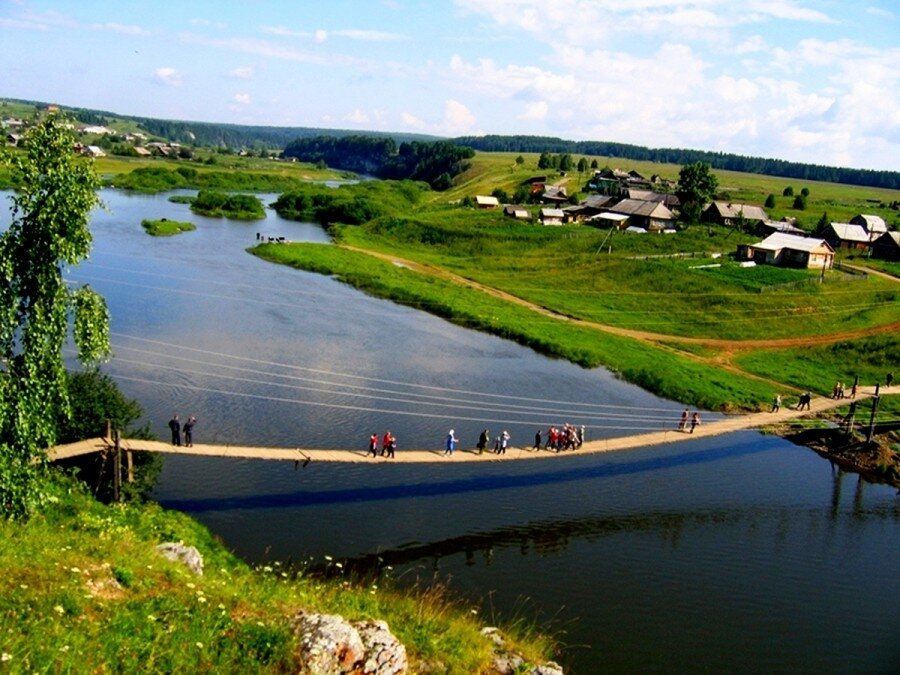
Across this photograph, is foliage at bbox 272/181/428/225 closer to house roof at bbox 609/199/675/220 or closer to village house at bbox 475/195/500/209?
village house at bbox 475/195/500/209

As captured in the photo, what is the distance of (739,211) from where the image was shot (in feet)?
291

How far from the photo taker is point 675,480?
107 ft

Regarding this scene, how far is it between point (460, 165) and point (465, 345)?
12557 cm

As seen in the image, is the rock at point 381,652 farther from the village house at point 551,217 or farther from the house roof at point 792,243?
the village house at point 551,217

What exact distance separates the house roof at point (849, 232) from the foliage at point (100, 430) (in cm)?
7296

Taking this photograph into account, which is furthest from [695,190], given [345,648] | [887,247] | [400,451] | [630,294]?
[345,648]

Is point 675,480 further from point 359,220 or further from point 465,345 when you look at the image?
point 359,220

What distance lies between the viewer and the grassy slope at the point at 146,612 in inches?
405

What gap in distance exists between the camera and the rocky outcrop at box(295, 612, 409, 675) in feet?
38.0

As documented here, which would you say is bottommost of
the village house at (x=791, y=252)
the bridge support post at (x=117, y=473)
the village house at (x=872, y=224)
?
the bridge support post at (x=117, y=473)

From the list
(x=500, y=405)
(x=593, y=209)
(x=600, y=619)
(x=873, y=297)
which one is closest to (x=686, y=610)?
(x=600, y=619)

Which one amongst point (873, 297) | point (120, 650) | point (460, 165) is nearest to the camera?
point (120, 650)

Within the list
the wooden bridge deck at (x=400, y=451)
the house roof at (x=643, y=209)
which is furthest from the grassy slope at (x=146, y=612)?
the house roof at (x=643, y=209)

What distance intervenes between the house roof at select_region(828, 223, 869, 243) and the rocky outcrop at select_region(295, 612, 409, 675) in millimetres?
77505
